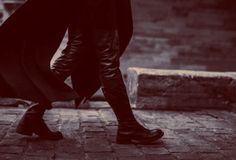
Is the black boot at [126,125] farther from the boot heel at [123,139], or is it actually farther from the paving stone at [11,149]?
the paving stone at [11,149]

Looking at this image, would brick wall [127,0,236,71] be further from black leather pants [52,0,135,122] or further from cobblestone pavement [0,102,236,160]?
black leather pants [52,0,135,122]

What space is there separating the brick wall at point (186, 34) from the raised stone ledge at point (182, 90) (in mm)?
4534

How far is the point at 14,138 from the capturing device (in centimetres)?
345

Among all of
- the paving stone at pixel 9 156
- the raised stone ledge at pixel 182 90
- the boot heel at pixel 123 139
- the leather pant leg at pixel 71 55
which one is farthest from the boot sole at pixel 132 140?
the raised stone ledge at pixel 182 90

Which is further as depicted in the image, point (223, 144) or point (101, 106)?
point (101, 106)

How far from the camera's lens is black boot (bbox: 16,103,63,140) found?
3.44 metres

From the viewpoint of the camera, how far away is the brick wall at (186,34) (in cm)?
978

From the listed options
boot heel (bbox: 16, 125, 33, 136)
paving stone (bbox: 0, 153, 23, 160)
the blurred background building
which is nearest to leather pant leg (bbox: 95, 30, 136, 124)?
boot heel (bbox: 16, 125, 33, 136)

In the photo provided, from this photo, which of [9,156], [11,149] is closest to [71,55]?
[11,149]

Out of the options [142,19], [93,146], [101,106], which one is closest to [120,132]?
[93,146]

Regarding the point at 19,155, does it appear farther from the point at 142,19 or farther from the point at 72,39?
the point at 142,19

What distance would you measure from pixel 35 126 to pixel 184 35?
22.3 feet

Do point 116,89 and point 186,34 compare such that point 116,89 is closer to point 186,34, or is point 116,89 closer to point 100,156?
point 100,156

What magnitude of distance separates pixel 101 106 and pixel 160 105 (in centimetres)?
60
